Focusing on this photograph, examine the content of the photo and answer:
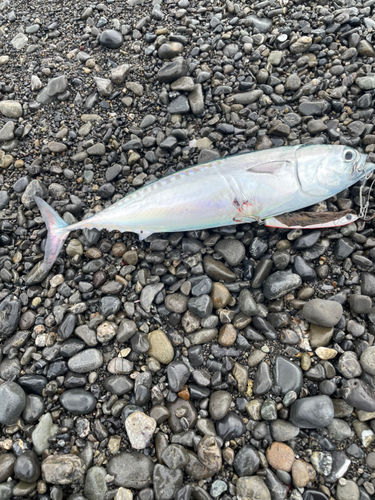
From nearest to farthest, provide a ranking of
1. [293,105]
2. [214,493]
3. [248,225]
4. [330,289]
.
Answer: [214,493] → [330,289] → [248,225] → [293,105]

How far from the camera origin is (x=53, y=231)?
3.50m

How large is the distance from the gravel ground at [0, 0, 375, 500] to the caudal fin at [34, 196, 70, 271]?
163 mm

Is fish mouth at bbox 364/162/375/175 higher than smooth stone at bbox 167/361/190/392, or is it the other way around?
fish mouth at bbox 364/162/375/175

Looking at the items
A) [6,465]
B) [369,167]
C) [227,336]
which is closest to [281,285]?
[227,336]

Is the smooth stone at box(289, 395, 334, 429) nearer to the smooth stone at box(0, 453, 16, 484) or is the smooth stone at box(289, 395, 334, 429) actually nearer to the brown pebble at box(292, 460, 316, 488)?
the brown pebble at box(292, 460, 316, 488)

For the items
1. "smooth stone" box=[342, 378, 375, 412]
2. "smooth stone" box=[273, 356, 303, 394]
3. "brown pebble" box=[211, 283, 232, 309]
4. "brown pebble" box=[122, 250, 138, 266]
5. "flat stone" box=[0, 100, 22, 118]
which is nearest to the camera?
"smooth stone" box=[342, 378, 375, 412]

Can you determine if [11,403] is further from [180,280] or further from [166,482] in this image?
[180,280]

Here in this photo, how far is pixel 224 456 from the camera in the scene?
2.76 meters

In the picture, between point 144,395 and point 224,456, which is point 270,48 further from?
point 224,456

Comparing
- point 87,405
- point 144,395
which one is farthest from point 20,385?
point 144,395

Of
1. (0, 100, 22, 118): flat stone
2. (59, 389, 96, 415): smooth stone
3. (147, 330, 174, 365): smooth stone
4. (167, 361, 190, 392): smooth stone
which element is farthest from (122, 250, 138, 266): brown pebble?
(0, 100, 22, 118): flat stone

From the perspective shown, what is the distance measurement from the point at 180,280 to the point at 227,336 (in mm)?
809

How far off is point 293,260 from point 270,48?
10.00 ft

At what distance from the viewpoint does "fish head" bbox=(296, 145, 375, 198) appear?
3359 millimetres
